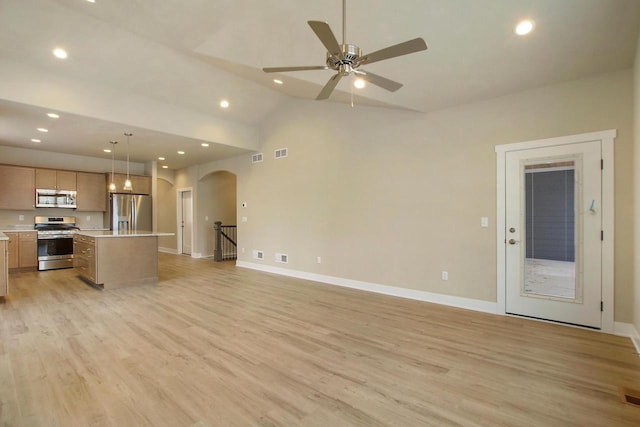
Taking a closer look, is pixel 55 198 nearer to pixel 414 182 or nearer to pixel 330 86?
pixel 330 86

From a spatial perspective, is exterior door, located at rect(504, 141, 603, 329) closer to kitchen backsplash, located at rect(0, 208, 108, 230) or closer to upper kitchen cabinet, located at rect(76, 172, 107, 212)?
upper kitchen cabinet, located at rect(76, 172, 107, 212)

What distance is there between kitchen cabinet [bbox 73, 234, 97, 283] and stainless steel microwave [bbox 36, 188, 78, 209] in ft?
5.28

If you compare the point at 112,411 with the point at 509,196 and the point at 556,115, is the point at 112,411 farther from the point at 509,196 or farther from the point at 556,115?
the point at 556,115

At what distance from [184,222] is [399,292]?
7780 mm

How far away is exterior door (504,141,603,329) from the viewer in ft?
11.4

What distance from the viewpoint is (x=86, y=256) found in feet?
18.9

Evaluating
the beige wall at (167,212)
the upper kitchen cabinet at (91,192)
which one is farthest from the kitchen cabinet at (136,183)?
the beige wall at (167,212)

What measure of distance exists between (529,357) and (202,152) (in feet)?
23.8

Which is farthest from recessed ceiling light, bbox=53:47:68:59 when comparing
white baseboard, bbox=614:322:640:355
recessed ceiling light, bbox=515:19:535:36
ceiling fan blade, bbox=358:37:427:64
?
white baseboard, bbox=614:322:640:355

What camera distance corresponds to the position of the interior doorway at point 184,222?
32.6ft

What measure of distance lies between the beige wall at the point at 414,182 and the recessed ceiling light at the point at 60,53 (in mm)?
3694

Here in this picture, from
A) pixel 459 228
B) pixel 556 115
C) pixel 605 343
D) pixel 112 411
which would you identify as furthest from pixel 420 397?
pixel 556 115

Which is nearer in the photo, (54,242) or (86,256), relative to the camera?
(86,256)

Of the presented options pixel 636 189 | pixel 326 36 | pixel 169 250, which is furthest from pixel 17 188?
pixel 636 189
